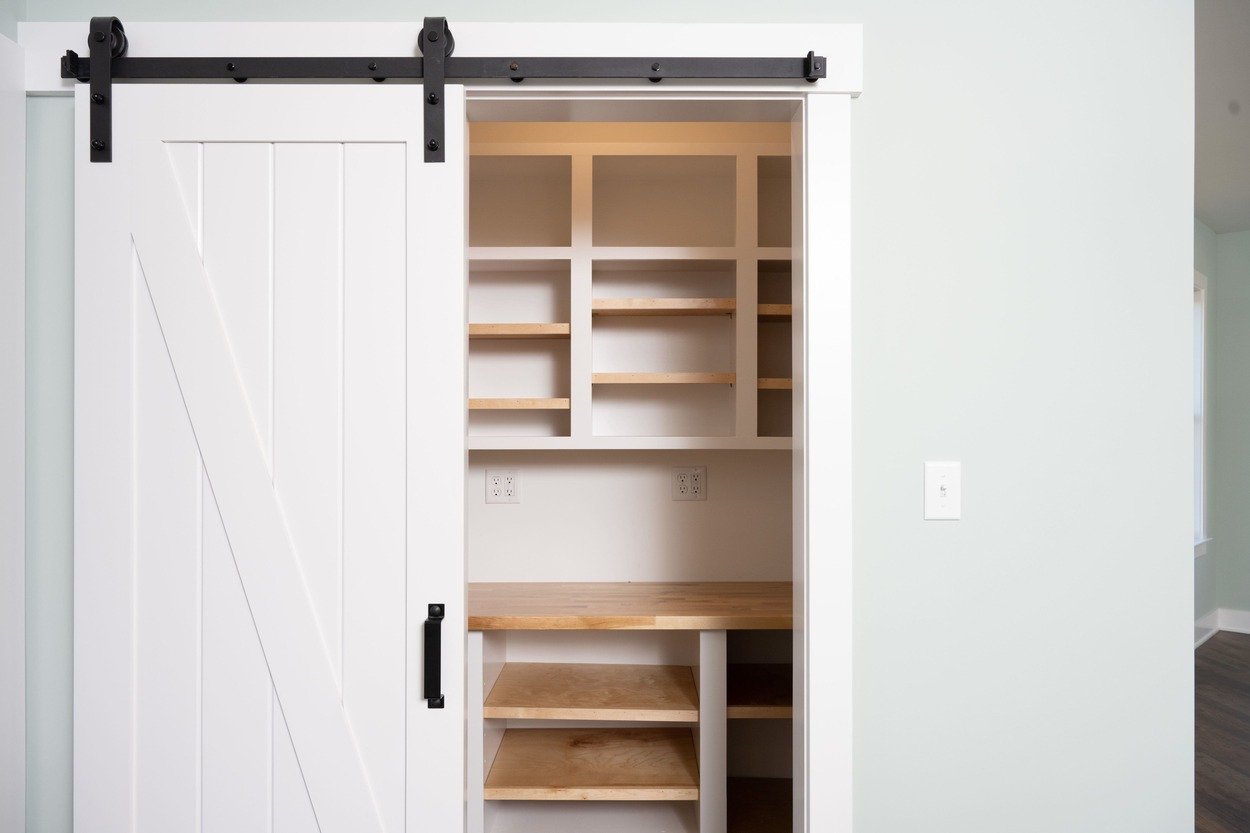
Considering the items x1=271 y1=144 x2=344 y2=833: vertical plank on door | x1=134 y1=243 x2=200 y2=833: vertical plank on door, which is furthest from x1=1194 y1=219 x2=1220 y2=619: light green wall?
x1=134 y1=243 x2=200 y2=833: vertical plank on door

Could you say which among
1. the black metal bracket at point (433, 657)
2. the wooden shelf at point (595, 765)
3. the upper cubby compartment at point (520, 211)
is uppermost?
the upper cubby compartment at point (520, 211)

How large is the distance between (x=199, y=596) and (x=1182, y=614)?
195 cm

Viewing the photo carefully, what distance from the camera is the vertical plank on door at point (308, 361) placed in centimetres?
134

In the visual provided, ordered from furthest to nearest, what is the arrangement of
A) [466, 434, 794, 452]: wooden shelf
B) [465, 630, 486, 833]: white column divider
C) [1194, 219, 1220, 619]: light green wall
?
1. [1194, 219, 1220, 619]: light green wall
2. [466, 434, 794, 452]: wooden shelf
3. [465, 630, 486, 833]: white column divider

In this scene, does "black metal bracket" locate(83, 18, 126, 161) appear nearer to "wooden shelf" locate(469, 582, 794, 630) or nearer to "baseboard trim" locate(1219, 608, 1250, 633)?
"wooden shelf" locate(469, 582, 794, 630)

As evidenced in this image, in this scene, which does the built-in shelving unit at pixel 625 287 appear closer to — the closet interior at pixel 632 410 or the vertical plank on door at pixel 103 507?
the closet interior at pixel 632 410

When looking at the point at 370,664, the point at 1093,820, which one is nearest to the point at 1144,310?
the point at 1093,820

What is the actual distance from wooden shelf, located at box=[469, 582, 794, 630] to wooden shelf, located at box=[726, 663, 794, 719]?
240 mm

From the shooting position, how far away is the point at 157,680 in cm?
135

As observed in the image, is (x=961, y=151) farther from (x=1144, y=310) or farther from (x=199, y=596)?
(x=199, y=596)

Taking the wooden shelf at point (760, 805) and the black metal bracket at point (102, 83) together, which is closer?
the black metal bracket at point (102, 83)

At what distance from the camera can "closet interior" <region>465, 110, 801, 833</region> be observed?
7.61 feet

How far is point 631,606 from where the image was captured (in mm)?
2137

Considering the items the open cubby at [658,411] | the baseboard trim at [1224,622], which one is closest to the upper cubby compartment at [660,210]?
the open cubby at [658,411]
